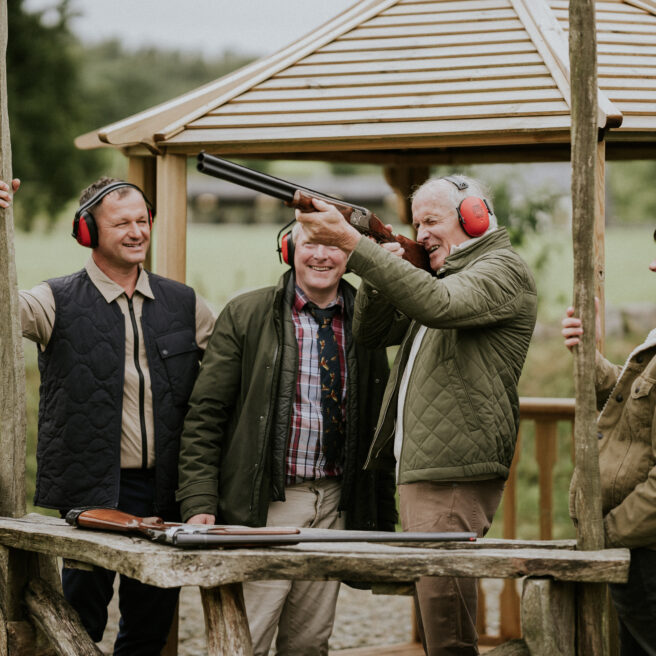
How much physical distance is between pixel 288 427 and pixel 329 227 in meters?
1.03

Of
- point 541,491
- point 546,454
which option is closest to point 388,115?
point 546,454

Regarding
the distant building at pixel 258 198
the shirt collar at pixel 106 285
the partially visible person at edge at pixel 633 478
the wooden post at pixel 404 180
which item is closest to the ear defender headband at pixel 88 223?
the shirt collar at pixel 106 285

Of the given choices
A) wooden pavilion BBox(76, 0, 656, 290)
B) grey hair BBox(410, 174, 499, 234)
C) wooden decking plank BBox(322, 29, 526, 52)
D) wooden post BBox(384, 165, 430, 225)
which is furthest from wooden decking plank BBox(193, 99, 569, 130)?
wooden post BBox(384, 165, 430, 225)

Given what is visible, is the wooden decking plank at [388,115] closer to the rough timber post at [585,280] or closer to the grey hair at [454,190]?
the grey hair at [454,190]

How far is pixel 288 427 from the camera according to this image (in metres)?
4.29

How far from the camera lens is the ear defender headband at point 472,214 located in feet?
12.7

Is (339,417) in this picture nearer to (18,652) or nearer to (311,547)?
(311,547)

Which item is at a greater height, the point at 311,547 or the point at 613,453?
the point at 613,453

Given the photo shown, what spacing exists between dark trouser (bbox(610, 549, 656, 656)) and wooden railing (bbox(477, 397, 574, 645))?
2.42m

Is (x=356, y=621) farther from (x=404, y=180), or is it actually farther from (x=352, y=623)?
(x=404, y=180)

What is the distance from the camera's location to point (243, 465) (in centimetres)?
432

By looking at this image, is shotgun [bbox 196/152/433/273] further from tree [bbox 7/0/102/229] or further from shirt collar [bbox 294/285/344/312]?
tree [bbox 7/0/102/229]

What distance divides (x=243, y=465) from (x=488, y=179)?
21.3 ft

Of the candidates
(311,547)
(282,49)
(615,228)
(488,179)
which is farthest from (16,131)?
(615,228)
